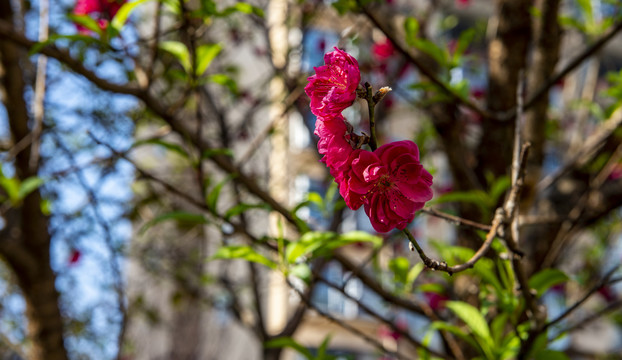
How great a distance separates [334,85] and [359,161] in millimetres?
109

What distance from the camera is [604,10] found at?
5254 millimetres

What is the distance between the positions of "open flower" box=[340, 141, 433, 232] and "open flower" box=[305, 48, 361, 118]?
0.21ft

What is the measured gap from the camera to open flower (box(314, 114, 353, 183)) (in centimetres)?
71

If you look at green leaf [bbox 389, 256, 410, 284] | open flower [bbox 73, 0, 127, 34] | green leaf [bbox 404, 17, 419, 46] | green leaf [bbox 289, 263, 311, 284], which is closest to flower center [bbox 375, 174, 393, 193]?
green leaf [bbox 289, 263, 311, 284]

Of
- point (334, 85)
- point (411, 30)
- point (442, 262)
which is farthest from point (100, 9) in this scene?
point (442, 262)

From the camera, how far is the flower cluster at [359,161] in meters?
0.71

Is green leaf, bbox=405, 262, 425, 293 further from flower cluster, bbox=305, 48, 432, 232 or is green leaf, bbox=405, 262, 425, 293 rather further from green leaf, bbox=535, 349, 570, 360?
flower cluster, bbox=305, 48, 432, 232

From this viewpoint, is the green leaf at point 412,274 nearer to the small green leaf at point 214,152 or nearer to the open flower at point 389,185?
the small green leaf at point 214,152

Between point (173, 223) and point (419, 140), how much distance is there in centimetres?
461

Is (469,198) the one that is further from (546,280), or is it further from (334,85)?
(334,85)

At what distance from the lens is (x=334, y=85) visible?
0.74 m

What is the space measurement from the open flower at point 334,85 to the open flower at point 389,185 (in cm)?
6

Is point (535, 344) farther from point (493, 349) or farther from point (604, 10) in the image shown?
point (604, 10)

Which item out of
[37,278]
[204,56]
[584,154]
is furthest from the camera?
[37,278]
